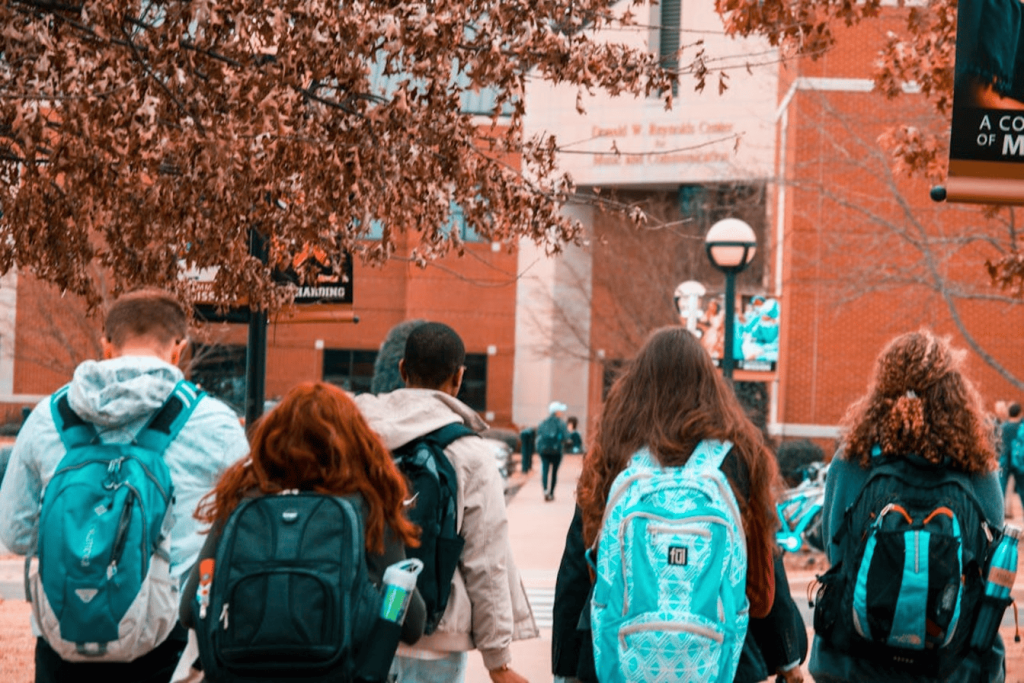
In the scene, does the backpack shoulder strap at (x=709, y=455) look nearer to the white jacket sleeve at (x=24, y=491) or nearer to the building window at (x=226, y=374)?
the white jacket sleeve at (x=24, y=491)

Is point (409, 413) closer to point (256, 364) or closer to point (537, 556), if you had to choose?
point (256, 364)

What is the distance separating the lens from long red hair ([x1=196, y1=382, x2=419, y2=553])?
3795 mm

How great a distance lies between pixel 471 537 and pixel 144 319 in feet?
4.33

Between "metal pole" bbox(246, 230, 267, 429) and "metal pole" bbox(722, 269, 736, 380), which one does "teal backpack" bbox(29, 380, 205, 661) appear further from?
"metal pole" bbox(722, 269, 736, 380)

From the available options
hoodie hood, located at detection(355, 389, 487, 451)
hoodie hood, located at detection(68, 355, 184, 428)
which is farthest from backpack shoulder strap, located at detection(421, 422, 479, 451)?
hoodie hood, located at detection(68, 355, 184, 428)

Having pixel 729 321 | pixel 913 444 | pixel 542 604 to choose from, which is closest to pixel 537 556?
pixel 729 321

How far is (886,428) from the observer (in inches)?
195

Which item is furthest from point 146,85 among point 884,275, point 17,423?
point 17,423

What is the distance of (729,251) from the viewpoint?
15.0m

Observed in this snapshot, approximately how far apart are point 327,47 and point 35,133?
1.42 metres

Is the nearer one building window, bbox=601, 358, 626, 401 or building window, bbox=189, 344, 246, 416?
building window, bbox=601, 358, 626, 401

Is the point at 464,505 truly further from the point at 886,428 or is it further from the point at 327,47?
the point at 327,47

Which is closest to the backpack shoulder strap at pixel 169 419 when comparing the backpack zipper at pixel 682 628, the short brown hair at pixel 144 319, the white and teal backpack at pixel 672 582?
the short brown hair at pixel 144 319

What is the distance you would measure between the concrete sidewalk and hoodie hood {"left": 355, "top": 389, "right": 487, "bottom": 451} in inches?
96.8
